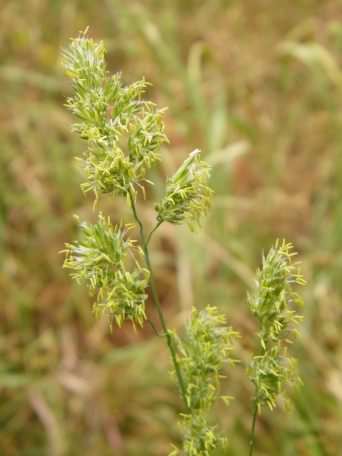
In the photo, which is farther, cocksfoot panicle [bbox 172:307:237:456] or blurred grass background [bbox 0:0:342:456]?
blurred grass background [bbox 0:0:342:456]

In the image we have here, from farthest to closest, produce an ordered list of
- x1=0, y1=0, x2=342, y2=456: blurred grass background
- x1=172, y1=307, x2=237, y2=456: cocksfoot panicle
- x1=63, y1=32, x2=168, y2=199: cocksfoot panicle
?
x1=0, y1=0, x2=342, y2=456: blurred grass background, x1=172, y1=307, x2=237, y2=456: cocksfoot panicle, x1=63, y1=32, x2=168, y2=199: cocksfoot panicle

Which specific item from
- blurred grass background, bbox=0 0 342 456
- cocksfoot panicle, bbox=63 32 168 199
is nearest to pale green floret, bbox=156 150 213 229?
cocksfoot panicle, bbox=63 32 168 199

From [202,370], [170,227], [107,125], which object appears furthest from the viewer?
[170,227]

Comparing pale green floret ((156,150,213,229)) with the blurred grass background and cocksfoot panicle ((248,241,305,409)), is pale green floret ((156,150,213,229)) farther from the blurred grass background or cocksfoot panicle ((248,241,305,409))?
the blurred grass background

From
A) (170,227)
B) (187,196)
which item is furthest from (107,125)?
(170,227)

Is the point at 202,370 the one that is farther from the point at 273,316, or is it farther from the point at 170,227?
the point at 170,227

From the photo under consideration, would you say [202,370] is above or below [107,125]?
below
